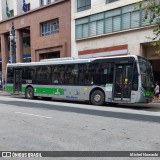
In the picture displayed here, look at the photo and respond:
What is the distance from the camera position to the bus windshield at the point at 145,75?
14.7 metres

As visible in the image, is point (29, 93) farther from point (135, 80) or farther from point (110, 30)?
point (110, 30)

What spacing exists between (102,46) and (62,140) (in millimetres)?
19408

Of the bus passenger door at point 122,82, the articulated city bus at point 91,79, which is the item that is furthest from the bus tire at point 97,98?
the bus passenger door at point 122,82

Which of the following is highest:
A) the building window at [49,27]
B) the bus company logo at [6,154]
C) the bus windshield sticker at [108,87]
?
the building window at [49,27]

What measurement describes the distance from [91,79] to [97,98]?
132cm

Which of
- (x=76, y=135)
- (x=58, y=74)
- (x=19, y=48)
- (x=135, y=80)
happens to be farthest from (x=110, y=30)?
(x=76, y=135)

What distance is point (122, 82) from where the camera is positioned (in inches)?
592

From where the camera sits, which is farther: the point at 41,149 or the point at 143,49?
the point at 143,49

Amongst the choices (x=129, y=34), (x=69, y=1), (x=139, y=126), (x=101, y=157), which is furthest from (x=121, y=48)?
(x=101, y=157)

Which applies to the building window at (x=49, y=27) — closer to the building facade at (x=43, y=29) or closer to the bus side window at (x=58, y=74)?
the building facade at (x=43, y=29)

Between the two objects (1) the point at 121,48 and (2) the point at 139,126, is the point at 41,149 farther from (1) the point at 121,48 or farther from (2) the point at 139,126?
(1) the point at 121,48

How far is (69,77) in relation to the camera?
17.8 metres

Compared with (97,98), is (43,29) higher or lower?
higher

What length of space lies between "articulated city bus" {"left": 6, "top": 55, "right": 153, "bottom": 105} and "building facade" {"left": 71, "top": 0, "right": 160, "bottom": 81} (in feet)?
19.8
